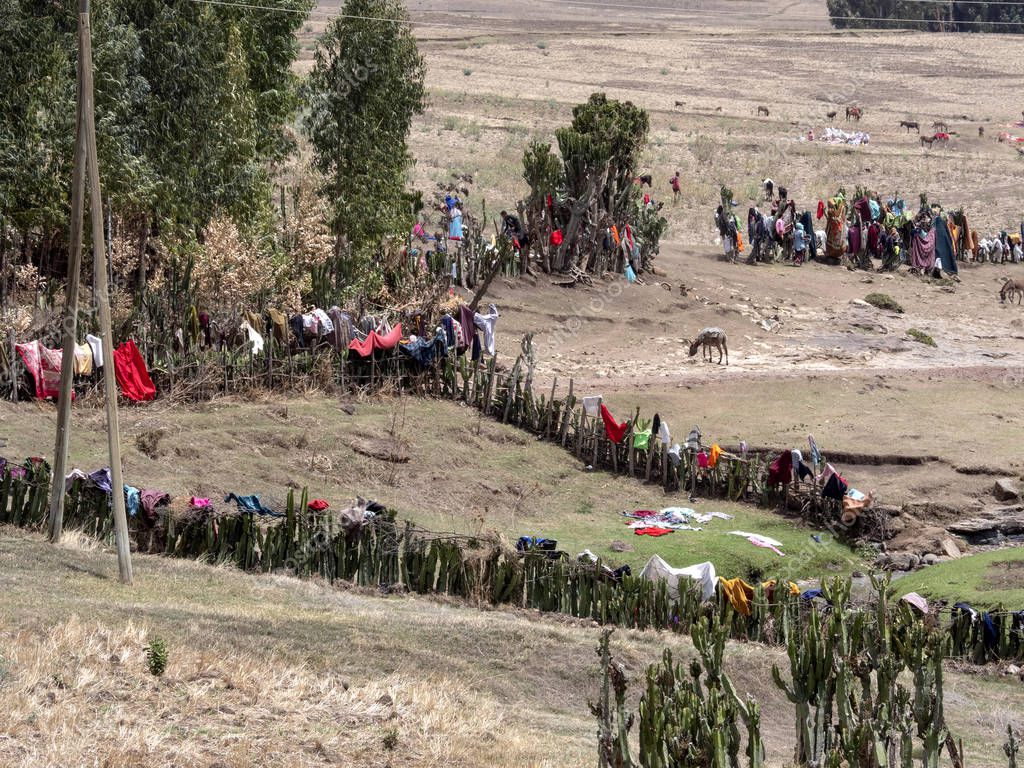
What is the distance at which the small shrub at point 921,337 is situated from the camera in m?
28.6

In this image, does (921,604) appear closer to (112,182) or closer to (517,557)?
(517,557)

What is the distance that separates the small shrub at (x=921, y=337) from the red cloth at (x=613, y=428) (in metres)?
10.7

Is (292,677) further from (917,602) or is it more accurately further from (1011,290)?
(1011,290)

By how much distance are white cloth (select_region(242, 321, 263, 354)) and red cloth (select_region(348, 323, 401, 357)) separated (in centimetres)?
137

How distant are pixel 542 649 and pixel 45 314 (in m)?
10.6

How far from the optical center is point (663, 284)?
1214 inches

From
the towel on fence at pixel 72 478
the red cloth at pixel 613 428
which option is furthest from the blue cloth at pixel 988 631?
the towel on fence at pixel 72 478

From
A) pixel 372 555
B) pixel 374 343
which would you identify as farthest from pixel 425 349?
pixel 372 555

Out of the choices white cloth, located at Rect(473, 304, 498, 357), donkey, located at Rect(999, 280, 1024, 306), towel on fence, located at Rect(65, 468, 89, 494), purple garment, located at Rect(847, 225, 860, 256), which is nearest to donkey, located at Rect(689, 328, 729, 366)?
white cloth, located at Rect(473, 304, 498, 357)

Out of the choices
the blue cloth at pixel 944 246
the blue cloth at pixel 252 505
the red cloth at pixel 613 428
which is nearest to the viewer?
the blue cloth at pixel 252 505

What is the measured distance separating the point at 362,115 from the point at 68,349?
41.7 ft

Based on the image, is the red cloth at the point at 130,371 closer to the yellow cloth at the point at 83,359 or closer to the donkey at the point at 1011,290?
the yellow cloth at the point at 83,359

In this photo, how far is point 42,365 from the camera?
1888 cm

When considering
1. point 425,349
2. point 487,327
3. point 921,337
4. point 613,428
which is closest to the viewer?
point 613,428
